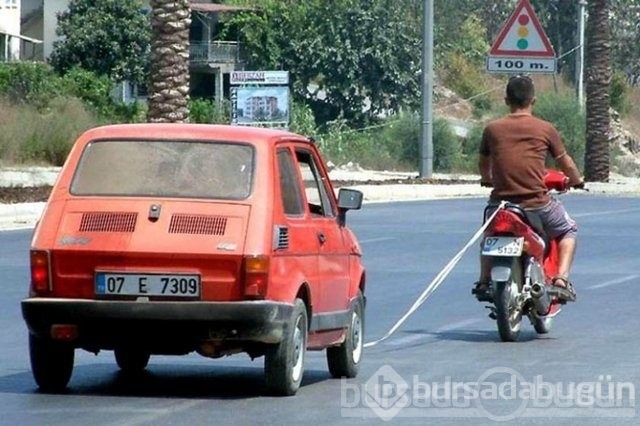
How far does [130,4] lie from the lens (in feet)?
243

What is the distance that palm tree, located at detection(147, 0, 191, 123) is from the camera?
108 feet

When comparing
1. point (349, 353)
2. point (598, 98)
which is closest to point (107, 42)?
point (598, 98)

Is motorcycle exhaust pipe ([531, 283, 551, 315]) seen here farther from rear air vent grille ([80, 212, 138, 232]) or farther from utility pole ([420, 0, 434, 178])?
utility pole ([420, 0, 434, 178])

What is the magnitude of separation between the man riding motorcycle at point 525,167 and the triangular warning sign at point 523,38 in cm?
2135

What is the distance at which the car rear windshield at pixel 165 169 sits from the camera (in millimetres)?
10891

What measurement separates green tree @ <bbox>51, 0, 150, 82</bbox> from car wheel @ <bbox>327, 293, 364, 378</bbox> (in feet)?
203

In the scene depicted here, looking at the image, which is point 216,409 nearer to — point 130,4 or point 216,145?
point 216,145

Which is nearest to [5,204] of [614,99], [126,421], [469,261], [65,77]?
[469,261]

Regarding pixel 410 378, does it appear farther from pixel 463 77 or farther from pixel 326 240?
pixel 463 77

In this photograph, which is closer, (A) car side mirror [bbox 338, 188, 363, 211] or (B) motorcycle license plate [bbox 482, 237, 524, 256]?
(A) car side mirror [bbox 338, 188, 363, 211]

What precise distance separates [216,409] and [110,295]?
0.92m

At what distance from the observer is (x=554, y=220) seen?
14336 millimetres

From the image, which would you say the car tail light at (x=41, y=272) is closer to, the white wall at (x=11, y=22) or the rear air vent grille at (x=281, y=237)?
the rear air vent grille at (x=281, y=237)

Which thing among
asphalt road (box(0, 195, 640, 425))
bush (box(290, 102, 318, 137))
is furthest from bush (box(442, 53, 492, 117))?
asphalt road (box(0, 195, 640, 425))
